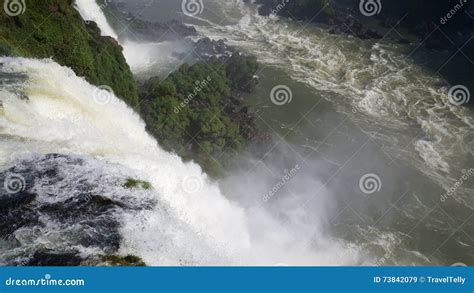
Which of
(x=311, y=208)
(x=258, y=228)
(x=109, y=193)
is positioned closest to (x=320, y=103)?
(x=311, y=208)

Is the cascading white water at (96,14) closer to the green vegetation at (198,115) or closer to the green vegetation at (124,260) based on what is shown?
the green vegetation at (198,115)

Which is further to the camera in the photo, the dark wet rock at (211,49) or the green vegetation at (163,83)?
the dark wet rock at (211,49)

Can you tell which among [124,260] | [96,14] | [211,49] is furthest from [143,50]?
[124,260]

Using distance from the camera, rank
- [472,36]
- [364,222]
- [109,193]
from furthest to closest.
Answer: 1. [472,36]
2. [364,222]
3. [109,193]

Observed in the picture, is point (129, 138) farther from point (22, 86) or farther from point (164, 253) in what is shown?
point (164, 253)

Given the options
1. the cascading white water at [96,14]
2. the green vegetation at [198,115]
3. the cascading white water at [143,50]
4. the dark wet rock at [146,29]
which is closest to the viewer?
the green vegetation at [198,115]

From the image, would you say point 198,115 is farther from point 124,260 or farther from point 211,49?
point 124,260

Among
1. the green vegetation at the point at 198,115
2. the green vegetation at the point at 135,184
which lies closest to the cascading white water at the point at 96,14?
the green vegetation at the point at 198,115
